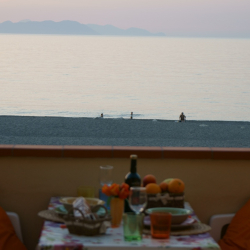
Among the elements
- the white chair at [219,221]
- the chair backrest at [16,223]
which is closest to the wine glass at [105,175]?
the chair backrest at [16,223]

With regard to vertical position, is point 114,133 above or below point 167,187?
below

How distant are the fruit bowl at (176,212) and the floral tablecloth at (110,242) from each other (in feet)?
0.36

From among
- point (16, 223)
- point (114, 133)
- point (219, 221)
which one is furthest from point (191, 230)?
point (114, 133)

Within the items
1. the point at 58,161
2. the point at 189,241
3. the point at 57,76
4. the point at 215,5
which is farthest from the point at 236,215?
the point at 215,5

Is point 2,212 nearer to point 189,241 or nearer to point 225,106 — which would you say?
point 189,241

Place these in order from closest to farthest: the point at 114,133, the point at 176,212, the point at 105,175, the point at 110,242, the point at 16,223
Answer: the point at 110,242, the point at 176,212, the point at 105,175, the point at 16,223, the point at 114,133

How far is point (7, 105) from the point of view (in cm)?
2584

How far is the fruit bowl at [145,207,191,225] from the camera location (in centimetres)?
200

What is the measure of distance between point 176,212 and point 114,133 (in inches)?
475

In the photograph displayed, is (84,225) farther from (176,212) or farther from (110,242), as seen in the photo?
(176,212)

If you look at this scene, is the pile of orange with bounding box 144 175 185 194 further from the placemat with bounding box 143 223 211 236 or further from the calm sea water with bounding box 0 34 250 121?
the calm sea water with bounding box 0 34 250 121

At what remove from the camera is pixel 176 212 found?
2096 mm

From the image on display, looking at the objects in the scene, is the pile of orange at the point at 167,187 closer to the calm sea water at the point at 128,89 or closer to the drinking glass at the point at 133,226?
the drinking glass at the point at 133,226

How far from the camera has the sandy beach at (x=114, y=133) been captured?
40.5ft
